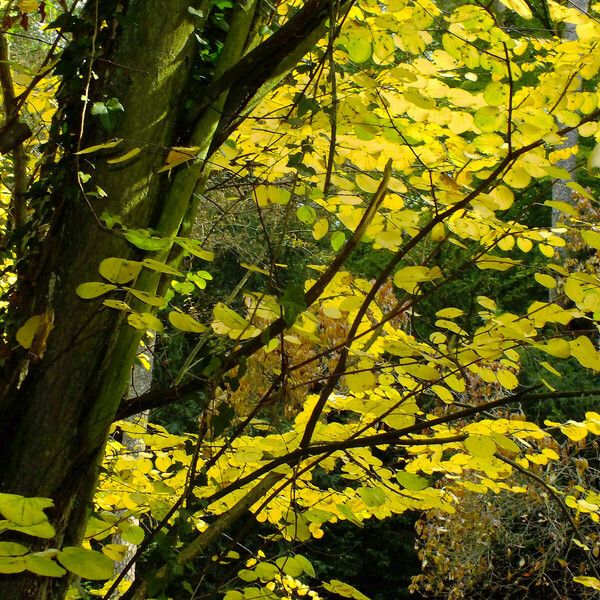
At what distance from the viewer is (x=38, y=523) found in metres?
0.68

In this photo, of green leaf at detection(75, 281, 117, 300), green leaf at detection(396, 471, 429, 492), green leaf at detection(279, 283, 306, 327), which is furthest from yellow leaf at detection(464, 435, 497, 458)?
green leaf at detection(75, 281, 117, 300)

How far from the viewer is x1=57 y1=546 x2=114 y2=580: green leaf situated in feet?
2.18

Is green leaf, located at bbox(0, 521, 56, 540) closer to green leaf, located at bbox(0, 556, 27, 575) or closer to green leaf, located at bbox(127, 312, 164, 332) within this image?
green leaf, located at bbox(0, 556, 27, 575)

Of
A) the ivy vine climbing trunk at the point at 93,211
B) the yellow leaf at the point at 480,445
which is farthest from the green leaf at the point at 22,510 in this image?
the yellow leaf at the point at 480,445

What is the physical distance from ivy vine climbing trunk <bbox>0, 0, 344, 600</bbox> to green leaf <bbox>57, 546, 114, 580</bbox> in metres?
0.40

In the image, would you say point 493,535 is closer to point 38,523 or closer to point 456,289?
point 456,289

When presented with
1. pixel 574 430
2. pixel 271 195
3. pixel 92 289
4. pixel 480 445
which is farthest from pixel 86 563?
pixel 574 430

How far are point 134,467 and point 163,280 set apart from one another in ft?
4.04

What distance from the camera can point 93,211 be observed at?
1049 millimetres

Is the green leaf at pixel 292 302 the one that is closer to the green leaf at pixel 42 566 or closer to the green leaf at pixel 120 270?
the green leaf at pixel 120 270

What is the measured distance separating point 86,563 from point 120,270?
0.40 metres

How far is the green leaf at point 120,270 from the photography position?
917 millimetres

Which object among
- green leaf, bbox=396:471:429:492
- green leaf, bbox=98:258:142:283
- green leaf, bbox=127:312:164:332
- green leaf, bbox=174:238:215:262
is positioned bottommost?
green leaf, bbox=396:471:429:492

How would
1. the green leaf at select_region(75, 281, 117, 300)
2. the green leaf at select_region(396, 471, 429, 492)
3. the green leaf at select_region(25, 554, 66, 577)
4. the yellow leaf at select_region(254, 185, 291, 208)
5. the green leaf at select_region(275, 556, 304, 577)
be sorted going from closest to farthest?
the green leaf at select_region(25, 554, 66, 577), the green leaf at select_region(75, 281, 117, 300), the green leaf at select_region(396, 471, 429, 492), the green leaf at select_region(275, 556, 304, 577), the yellow leaf at select_region(254, 185, 291, 208)
